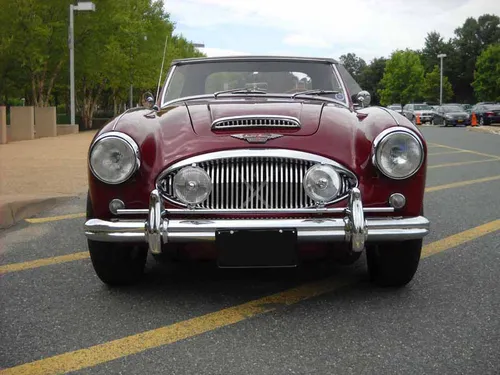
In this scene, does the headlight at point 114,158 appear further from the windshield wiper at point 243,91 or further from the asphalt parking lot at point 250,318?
the windshield wiper at point 243,91

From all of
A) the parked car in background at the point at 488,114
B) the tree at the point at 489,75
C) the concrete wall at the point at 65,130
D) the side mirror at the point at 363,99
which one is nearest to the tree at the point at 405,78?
the tree at the point at 489,75

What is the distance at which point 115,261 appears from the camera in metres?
3.89

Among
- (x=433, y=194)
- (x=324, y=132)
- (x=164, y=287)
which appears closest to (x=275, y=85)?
(x=324, y=132)

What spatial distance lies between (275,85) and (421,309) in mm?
2125

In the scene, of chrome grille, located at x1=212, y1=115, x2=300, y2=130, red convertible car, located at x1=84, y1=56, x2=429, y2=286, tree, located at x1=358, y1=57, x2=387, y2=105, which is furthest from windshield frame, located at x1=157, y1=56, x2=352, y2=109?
tree, located at x1=358, y1=57, x2=387, y2=105

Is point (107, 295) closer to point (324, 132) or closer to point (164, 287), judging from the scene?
point (164, 287)

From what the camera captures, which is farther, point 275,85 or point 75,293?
point 275,85

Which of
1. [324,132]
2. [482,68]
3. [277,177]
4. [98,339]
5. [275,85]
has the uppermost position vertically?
[482,68]

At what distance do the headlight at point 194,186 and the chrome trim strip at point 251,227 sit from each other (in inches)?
5.4

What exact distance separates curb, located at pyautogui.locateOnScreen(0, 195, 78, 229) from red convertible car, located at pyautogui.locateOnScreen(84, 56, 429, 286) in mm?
3005

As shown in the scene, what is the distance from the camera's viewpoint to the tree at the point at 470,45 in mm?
95812

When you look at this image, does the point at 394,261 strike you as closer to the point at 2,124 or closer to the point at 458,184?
the point at 458,184

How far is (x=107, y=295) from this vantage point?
3.93 meters

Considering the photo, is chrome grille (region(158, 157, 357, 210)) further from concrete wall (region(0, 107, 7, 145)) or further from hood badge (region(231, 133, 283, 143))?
concrete wall (region(0, 107, 7, 145))
